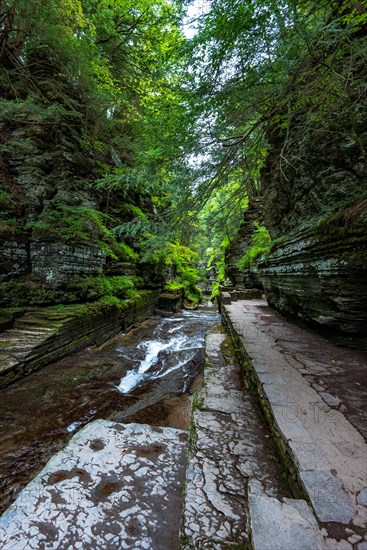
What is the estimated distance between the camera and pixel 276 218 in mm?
6230

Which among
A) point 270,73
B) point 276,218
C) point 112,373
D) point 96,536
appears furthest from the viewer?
point 276,218

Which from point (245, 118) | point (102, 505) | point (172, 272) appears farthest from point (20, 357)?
point (172, 272)

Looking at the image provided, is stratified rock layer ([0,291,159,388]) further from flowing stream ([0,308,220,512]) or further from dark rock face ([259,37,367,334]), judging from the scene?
dark rock face ([259,37,367,334])

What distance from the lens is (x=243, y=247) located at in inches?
571

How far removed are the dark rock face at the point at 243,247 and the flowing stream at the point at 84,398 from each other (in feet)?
25.4

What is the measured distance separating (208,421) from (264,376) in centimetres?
87

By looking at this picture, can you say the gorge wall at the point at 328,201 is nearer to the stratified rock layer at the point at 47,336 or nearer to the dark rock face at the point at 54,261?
the stratified rock layer at the point at 47,336

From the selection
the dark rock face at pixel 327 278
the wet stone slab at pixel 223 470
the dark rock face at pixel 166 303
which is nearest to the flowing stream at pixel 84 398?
the wet stone slab at pixel 223 470

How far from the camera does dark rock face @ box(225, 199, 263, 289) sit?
13367 millimetres

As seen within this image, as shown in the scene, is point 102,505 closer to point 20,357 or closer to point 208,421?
point 208,421

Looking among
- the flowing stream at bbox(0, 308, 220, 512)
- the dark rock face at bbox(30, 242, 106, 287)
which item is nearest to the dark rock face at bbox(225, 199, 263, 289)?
→ the flowing stream at bbox(0, 308, 220, 512)

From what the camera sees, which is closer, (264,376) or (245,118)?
(264,376)

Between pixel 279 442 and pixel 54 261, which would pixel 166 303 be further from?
pixel 279 442

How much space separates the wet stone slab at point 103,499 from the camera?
143 cm
